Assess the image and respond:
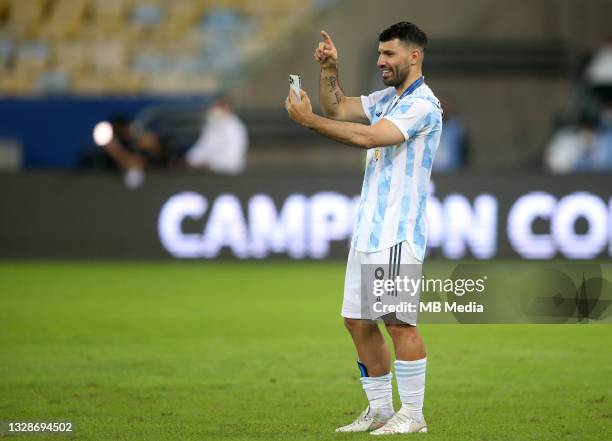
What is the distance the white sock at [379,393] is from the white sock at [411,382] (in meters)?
0.20

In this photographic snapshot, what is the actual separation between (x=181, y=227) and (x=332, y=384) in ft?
32.0

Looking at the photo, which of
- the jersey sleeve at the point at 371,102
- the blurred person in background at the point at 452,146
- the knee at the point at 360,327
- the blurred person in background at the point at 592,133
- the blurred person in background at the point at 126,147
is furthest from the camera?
the blurred person in background at the point at 452,146

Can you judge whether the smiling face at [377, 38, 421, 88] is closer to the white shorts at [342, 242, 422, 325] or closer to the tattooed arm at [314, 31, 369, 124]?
the tattooed arm at [314, 31, 369, 124]

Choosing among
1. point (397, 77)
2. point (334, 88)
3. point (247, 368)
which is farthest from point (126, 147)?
point (397, 77)

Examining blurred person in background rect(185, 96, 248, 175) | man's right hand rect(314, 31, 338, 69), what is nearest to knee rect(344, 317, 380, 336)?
man's right hand rect(314, 31, 338, 69)

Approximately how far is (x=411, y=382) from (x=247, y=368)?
287cm

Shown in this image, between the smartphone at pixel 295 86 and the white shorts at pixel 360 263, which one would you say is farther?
the white shorts at pixel 360 263

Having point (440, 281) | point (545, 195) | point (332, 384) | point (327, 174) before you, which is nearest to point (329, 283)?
point (327, 174)

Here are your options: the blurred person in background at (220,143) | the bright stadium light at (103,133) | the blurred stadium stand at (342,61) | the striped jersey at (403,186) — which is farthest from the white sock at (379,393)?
the blurred stadium stand at (342,61)

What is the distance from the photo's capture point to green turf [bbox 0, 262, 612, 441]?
23.4 feet

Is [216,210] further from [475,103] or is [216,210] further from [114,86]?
[475,103]

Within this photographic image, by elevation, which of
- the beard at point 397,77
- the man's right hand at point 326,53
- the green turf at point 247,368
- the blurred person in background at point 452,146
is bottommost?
the green turf at point 247,368

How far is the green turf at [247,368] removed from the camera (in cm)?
712

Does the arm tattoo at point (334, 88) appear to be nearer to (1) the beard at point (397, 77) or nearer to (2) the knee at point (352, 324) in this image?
(1) the beard at point (397, 77)
